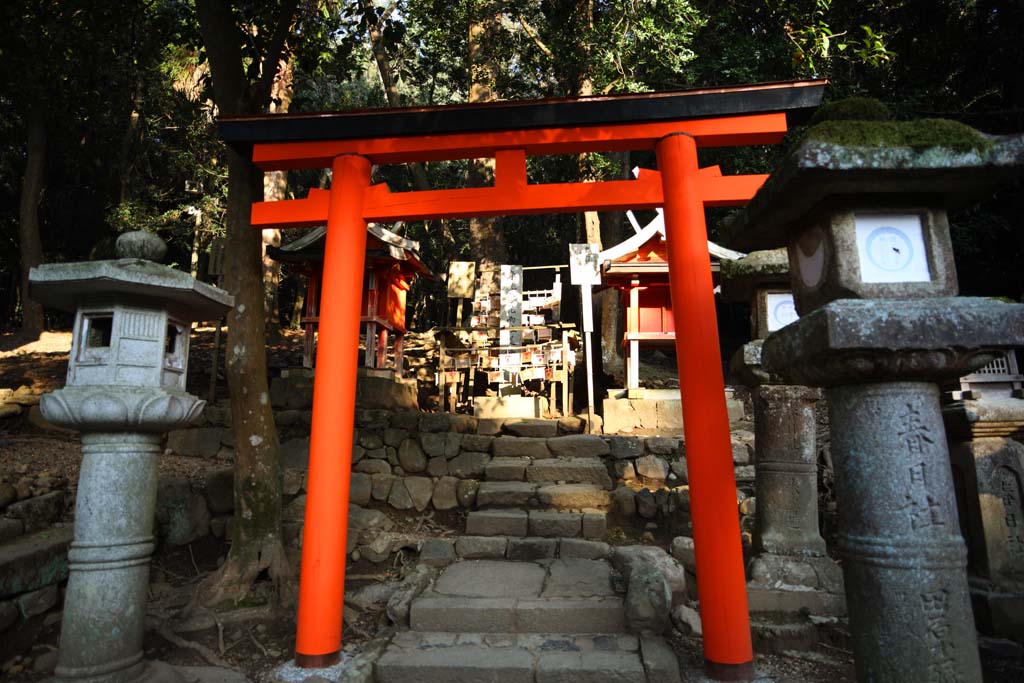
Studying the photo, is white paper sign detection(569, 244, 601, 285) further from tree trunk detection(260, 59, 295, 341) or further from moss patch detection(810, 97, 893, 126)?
moss patch detection(810, 97, 893, 126)

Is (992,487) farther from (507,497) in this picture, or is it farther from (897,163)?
(507,497)

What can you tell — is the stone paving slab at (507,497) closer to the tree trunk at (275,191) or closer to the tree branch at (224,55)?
the tree branch at (224,55)

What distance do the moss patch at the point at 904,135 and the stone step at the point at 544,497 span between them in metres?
4.88

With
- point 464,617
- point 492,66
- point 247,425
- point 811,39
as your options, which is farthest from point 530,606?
point 492,66

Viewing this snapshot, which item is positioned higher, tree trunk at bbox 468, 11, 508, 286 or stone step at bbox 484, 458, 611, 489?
tree trunk at bbox 468, 11, 508, 286

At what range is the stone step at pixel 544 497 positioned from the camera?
638 centimetres

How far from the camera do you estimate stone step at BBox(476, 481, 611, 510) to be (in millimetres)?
6383

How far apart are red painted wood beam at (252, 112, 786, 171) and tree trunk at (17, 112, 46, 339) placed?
465 inches

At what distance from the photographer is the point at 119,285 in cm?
331

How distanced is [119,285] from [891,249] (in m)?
4.04

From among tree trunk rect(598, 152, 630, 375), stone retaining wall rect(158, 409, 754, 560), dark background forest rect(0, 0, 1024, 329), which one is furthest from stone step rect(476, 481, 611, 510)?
tree trunk rect(598, 152, 630, 375)

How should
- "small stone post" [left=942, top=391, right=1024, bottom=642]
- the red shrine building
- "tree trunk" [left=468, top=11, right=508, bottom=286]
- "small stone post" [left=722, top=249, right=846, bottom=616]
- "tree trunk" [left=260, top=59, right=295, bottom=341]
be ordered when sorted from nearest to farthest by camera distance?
"small stone post" [left=722, top=249, right=846, bottom=616] → "small stone post" [left=942, top=391, right=1024, bottom=642] → the red shrine building → "tree trunk" [left=468, top=11, right=508, bottom=286] → "tree trunk" [left=260, top=59, right=295, bottom=341]

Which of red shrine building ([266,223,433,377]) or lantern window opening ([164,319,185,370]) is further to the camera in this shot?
red shrine building ([266,223,433,377])

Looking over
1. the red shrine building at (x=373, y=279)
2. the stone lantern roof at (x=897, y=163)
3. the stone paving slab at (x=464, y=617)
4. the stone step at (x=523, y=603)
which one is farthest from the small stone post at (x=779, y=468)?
the red shrine building at (x=373, y=279)
